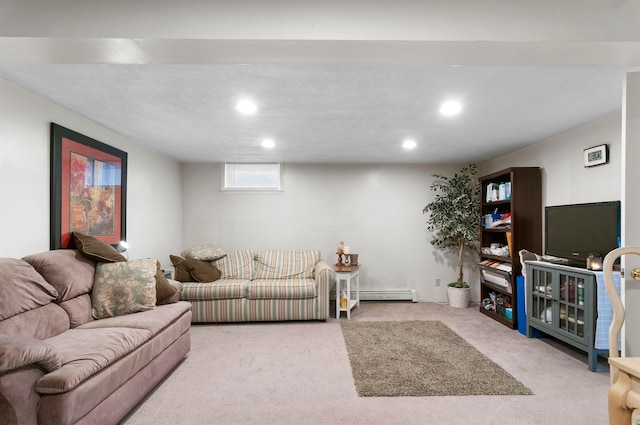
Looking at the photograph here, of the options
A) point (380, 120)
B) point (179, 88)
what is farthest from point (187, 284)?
point (380, 120)

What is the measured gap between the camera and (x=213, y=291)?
4445 mm

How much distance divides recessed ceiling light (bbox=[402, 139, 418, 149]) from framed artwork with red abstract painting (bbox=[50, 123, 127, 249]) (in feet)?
10.7

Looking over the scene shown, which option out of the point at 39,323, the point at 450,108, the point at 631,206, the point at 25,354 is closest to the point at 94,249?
the point at 39,323

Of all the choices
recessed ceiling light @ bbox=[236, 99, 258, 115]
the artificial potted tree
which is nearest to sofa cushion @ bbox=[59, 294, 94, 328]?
recessed ceiling light @ bbox=[236, 99, 258, 115]

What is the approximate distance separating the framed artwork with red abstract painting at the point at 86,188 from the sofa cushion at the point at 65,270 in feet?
0.80

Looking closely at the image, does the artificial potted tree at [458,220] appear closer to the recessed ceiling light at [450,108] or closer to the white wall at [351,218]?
the white wall at [351,218]

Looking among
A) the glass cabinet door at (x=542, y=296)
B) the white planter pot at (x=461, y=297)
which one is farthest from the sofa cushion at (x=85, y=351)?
the white planter pot at (x=461, y=297)

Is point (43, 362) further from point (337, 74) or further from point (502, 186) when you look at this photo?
point (502, 186)

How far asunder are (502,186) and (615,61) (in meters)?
2.91

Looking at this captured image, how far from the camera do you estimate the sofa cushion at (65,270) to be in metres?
2.57

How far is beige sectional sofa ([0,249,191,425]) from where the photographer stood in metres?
1.69

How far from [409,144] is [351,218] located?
1.81 m

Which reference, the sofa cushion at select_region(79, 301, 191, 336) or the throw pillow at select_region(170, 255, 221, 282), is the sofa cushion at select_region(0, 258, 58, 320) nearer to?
the sofa cushion at select_region(79, 301, 191, 336)

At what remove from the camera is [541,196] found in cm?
429
